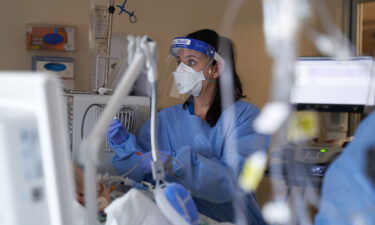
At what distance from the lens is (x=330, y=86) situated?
124 inches

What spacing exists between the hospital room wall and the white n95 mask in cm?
42

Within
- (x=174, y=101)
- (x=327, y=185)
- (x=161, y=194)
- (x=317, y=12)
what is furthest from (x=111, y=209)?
(x=174, y=101)

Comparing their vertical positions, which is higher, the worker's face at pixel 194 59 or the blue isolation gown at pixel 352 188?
the worker's face at pixel 194 59

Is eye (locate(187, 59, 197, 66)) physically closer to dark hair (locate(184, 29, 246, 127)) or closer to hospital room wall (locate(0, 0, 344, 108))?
dark hair (locate(184, 29, 246, 127))

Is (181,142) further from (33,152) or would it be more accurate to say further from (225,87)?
(33,152)

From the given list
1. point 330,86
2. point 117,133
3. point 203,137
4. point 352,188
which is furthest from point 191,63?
point 330,86

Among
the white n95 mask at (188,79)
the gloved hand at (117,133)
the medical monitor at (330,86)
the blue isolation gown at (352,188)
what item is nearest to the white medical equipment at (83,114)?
the gloved hand at (117,133)

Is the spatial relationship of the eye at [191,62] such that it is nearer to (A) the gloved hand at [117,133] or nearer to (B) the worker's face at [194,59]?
(B) the worker's face at [194,59]

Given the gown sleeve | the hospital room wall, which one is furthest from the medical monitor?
the gown sleeve

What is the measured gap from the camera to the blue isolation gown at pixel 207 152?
1.68m

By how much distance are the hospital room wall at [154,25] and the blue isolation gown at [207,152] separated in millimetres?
482

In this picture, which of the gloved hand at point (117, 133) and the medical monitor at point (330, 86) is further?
the medical monitor at point (330, 86)

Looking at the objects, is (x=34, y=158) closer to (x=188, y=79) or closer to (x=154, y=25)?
(x=188, y=79)

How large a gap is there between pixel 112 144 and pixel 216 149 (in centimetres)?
42
